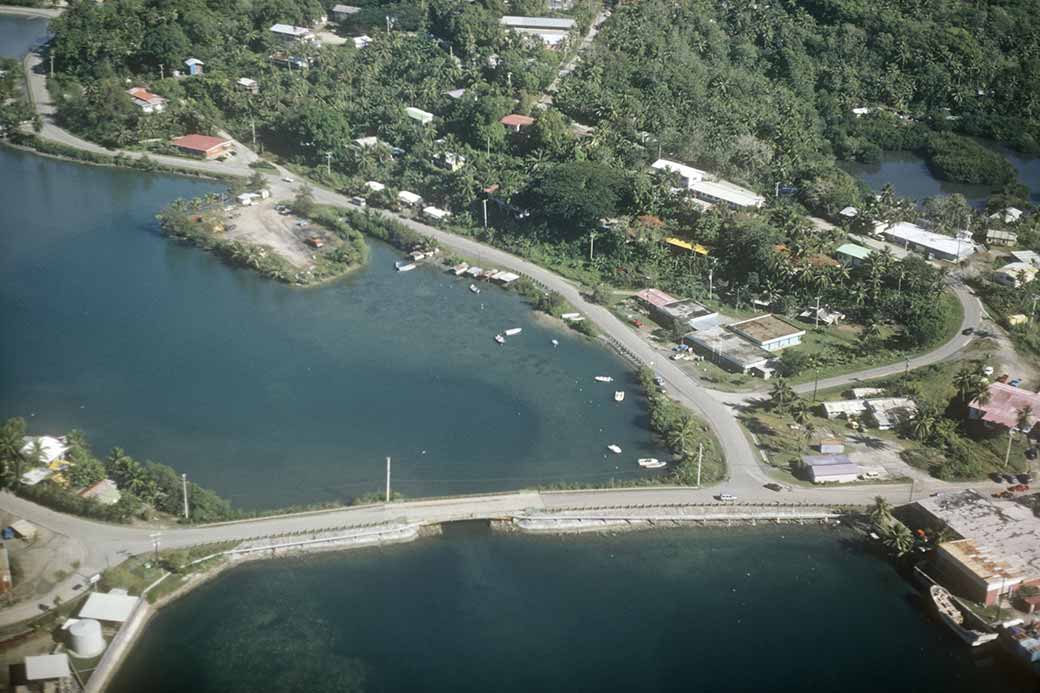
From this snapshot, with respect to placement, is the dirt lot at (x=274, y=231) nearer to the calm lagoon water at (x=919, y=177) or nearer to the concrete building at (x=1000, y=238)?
the calm lagoon water at (x=919, y=177)

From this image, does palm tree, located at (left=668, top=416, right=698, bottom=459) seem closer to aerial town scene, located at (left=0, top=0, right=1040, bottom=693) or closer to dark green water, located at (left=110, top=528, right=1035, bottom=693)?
aerial town scene, located at (left=0, top=0, right=1040, bottom=693)

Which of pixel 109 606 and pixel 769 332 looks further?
pixel 769 332

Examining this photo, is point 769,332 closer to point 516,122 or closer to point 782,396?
point 782,396

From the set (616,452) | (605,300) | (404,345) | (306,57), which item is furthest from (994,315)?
(306,57)

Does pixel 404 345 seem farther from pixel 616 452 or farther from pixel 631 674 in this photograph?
pixel 631 674

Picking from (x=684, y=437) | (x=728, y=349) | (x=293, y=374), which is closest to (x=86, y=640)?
(x=293, y=374)

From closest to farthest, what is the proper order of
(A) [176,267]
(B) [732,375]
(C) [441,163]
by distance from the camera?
(B) [732,375] < (A) [176,267] < (C) [441,163]
